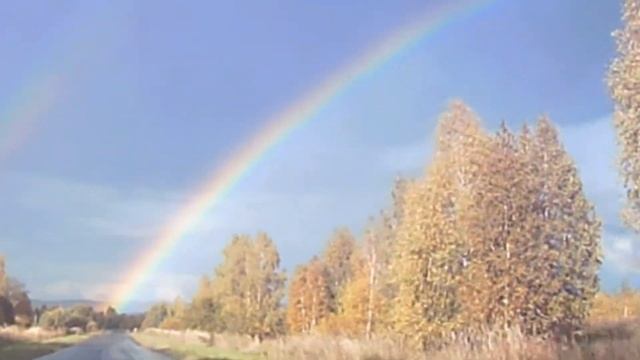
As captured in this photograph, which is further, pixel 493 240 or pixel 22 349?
pixel 22 349

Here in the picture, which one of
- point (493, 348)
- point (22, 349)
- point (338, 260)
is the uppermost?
point (338, 260)

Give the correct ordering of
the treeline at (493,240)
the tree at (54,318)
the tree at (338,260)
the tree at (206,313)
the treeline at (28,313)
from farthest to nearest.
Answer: the tree at (54,318) → the treeline at (28,313) → the tree at (206,313) → the tree at (338,260) → the treeline at (493,240)

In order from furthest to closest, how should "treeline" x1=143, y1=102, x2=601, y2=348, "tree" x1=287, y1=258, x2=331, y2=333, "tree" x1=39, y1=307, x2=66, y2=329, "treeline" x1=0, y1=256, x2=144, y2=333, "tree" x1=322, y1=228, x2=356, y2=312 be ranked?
"tree" x1=39, y1=307, x2=66, y2=329, "treeline" x1=0, y1=256, x2=144, y2=333, "tree" x1=322, y1=228, x2=356, y2=312, "tree" x1=287, y1=258, x2=331, y2=333, "treeline" x1=143, y1=102, x2=601, y2=348

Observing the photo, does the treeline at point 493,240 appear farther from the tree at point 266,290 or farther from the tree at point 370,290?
the tree at point 266,290

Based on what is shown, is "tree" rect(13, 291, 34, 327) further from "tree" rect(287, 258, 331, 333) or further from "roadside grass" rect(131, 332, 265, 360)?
"tree" rect(287, 258, 331, 333)

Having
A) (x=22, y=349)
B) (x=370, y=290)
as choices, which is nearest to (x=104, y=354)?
(x=22, y=349)

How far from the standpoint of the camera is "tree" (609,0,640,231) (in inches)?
792

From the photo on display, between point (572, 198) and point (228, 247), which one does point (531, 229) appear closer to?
point (572, 198)

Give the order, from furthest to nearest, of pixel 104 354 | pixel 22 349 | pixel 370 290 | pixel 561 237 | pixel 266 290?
pixel 266 290, pixel 22 349, pixel 104 354, pixel 370 290, pixel 561 237

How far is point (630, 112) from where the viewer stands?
66.4 feet

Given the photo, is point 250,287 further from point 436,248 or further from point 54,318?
point 54,318

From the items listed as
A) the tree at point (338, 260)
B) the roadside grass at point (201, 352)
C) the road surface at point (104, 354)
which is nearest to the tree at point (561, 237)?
the roadside grass at point (201, 352)

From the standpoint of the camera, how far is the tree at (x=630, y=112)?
2012 cm

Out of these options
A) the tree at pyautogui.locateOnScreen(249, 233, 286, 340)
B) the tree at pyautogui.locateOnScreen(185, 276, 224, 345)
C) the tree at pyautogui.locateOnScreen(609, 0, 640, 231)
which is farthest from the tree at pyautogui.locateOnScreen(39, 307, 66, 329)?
the tree at pyautogui.locateOnScreen(609, 0, 640, 231)
